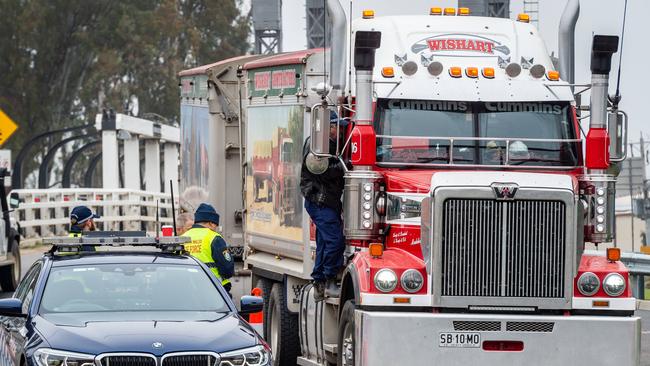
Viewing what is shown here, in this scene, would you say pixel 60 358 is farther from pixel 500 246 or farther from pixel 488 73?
pixel 488 73

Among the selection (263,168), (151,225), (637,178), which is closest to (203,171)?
(263,168)

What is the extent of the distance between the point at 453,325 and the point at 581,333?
3.20 ft

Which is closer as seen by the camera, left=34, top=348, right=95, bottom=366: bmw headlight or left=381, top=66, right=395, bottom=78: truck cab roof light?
left=34, top=348, right=95, bottom=366: bmw headlight

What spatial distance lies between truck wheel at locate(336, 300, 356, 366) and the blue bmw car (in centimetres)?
101

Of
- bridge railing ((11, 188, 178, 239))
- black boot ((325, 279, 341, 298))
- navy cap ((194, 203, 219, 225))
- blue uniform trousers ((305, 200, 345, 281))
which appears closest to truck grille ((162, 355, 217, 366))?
black boot ((325, 279, 341, 298))

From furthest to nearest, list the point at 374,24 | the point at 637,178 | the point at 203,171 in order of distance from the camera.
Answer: the point at 637,178, the point at 203,171, the point at 374,24

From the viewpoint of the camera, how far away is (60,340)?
33.2 ft

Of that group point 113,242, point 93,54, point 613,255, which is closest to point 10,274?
point 113,242

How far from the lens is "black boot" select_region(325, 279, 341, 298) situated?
1296cm

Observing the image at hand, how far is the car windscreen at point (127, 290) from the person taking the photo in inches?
436

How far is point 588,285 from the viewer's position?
1176cm

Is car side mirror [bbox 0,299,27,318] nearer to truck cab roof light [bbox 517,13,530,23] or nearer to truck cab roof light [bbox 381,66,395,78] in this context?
truck cab roof light [bbox 381,66,395,78]

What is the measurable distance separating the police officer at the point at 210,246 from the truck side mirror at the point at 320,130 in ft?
6.35

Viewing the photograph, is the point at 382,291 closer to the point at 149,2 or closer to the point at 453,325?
the point at 453,325
